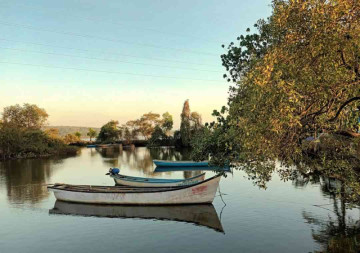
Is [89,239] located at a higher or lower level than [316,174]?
lower

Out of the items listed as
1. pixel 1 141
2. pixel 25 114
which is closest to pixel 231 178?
pixel 1 141

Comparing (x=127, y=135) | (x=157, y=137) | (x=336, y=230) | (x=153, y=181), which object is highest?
(x=127, y=135)

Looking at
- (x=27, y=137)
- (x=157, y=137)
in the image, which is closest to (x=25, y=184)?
(x=27, y=137)

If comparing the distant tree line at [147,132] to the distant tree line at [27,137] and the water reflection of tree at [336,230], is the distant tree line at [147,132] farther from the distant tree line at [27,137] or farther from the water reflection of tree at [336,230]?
the water reflection of tree at [336,230]

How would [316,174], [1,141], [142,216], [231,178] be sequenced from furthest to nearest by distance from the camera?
[1,141], [231,178], [142,216], [316,174]

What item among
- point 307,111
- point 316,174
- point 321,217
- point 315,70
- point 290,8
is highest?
point 290,8

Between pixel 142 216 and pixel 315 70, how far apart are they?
16109 millimetres

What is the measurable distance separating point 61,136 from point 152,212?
8842 cm

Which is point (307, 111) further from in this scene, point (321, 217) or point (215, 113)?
point (321, 217)

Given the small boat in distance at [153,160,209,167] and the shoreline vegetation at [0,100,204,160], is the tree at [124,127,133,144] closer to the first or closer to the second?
the shoreline vegetation at [0,100,204,160]

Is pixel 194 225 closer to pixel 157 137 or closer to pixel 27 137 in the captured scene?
pixel 27 137

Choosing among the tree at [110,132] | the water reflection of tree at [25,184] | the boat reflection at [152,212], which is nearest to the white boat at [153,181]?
the boat reflection at [152,212]

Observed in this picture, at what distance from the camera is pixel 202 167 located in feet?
169

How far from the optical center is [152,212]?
22828mm
